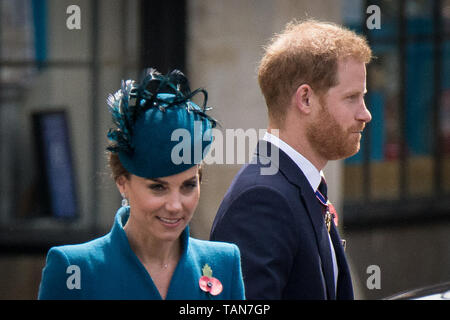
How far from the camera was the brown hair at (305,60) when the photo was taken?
10.2 feet

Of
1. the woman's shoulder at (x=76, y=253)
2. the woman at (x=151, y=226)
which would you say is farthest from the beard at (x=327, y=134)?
the woman's shoulder at (x=76, y=253)

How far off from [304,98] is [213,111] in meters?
3.65

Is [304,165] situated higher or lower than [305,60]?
lower

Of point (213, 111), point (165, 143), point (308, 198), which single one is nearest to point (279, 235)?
point (308, 198)

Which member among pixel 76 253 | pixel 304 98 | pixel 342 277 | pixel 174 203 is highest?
pixel 304 98

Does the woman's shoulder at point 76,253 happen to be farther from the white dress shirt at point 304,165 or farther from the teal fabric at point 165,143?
the white dress shirt at point 304,165

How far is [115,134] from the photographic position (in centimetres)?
248

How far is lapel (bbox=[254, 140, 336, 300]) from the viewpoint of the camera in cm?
294

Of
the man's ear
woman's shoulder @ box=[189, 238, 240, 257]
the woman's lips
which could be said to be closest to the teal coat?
woman's shoulder @ box=[189, 238, 240, 257]

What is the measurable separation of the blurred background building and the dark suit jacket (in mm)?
3631

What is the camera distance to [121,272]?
2.42 meters

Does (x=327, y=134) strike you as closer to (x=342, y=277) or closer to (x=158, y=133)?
(x=342, y=277)

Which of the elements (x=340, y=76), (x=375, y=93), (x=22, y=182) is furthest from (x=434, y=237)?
(x=340, y=76)
